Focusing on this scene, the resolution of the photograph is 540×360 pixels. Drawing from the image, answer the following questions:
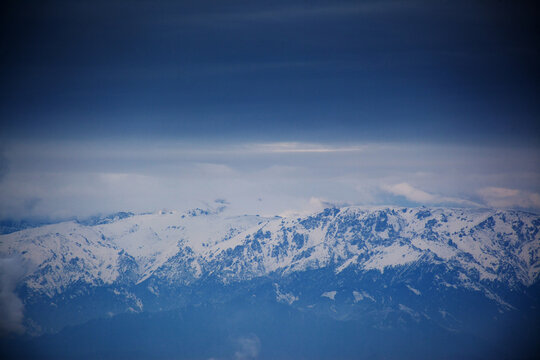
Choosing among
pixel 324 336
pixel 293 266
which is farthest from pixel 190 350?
pixel 293 266

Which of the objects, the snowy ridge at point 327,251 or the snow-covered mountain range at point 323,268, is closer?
the snow-covered mountain range at point 323,268

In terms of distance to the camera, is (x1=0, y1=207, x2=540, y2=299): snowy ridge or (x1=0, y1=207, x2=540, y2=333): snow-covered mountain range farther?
(x1=0, y1=207, x2=540, y2=299): snowy ridge

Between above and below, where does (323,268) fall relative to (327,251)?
below

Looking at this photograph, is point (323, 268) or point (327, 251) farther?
point (327, 251)
